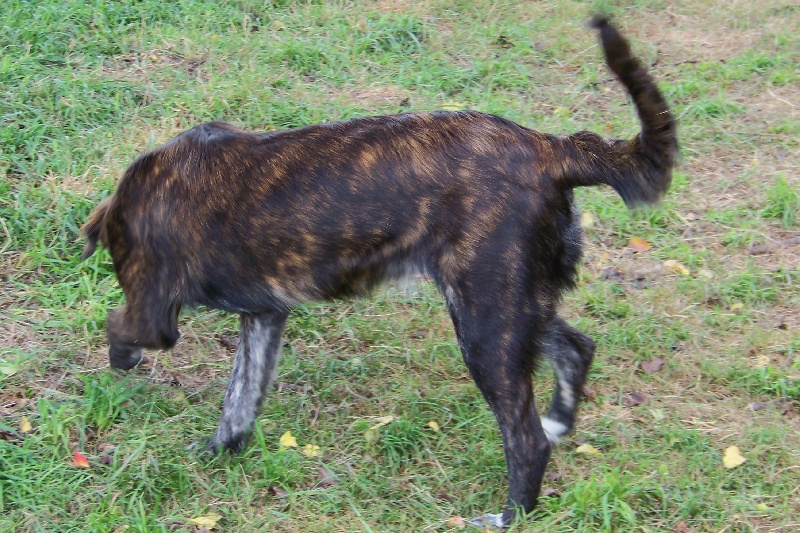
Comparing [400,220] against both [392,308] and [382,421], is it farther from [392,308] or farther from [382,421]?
[392,308]

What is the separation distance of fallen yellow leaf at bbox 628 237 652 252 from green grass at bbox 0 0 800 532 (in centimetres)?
7

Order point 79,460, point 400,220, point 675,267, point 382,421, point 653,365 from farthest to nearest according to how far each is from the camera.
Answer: point 675,267
point 653,365
point 382,421
point 79,460
point 400,220

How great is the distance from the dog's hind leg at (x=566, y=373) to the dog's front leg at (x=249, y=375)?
4.38ft

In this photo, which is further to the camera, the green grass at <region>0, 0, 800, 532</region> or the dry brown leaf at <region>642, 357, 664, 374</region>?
the dry brown leaf at <region>642, 357, 664, 374</region>

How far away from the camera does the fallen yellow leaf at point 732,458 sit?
456 cm

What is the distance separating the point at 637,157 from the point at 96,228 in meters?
2.54

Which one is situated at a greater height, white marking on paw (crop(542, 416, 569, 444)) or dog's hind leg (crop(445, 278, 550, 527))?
dog's hind leg (crop(445, 278, 550, 527))

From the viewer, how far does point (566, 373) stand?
15.4ft

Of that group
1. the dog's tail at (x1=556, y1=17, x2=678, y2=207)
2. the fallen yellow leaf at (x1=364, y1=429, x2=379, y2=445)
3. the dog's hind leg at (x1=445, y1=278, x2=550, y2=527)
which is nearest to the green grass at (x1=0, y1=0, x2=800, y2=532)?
the fallen yellow leaf at (x1=364, y1=429, x2=379, y2=445)

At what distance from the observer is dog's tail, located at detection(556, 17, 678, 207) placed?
401 cm

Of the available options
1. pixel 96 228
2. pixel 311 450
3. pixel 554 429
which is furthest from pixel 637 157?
pixel 96 228

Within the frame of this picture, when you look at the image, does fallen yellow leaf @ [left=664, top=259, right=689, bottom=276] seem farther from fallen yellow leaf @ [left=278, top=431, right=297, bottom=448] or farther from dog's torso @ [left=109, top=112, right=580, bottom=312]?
fallen yellow leaf @ [left=278, top=431, right=297, bottom=448]

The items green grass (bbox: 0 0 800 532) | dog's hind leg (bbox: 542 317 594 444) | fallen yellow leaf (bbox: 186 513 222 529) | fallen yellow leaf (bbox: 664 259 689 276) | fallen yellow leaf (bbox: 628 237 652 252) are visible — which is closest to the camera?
fallen yellow leaf (bbox: 186 513 222 529)

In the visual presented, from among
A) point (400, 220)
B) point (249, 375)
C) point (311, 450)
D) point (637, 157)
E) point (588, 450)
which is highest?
point (637, 157)
